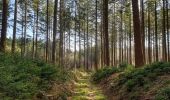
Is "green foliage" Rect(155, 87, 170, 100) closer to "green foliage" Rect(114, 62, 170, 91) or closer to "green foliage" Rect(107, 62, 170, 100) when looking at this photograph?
"green foliage" Rect(107, 62, 170, 100)

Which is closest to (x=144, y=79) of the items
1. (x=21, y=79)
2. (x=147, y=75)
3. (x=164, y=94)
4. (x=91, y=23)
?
(x=147, y=75)

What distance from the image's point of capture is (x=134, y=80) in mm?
12547

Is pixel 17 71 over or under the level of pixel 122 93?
over

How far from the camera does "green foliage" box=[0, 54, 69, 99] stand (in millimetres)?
9812

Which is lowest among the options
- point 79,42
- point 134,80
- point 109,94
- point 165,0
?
point 109,94

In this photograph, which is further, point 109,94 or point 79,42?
point 79,42

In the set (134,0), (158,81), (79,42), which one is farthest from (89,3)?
(158,81)

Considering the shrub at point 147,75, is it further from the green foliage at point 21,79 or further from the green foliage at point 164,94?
the green foliage at point 21,79

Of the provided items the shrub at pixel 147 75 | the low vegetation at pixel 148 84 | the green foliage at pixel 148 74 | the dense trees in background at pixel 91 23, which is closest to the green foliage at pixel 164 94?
the low vegetation at pixel 148 84

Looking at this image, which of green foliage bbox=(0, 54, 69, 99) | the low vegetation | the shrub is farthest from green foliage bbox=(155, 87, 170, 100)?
green foliage bbox=(0, 54, 69, 99)

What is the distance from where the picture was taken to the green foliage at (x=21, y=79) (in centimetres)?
981

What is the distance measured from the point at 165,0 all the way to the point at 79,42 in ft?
82.7

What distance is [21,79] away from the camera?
37.2 ft

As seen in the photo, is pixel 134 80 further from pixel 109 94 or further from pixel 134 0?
pixel 134 0
